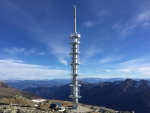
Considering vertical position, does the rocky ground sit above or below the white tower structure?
below

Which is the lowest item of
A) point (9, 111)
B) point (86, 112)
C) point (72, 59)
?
point (86, 112)

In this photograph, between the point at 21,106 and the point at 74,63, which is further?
the point at 74,63

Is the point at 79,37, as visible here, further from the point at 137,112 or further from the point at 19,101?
the point at 137,112

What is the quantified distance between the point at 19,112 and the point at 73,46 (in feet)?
110

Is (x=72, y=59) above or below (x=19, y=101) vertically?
above

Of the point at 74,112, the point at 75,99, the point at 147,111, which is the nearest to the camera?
the point at 74,112

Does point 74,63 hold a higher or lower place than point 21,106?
higher

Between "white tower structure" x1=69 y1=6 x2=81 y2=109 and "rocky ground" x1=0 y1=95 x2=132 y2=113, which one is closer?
"rocky ground" x1=0 y1=95 x2=132 y2=113

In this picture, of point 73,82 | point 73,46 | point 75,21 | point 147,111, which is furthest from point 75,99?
point 147,111

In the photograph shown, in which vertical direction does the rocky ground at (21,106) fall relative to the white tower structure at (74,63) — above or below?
below

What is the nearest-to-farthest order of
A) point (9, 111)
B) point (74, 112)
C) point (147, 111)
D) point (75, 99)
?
point (9, 111)
point (74, 112)
point (75, 99)
point (147, 111)

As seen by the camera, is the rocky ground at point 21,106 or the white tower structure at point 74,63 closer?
the rocky ground at point 21,106

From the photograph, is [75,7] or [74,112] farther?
[75,7]

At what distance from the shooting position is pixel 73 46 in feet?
204
